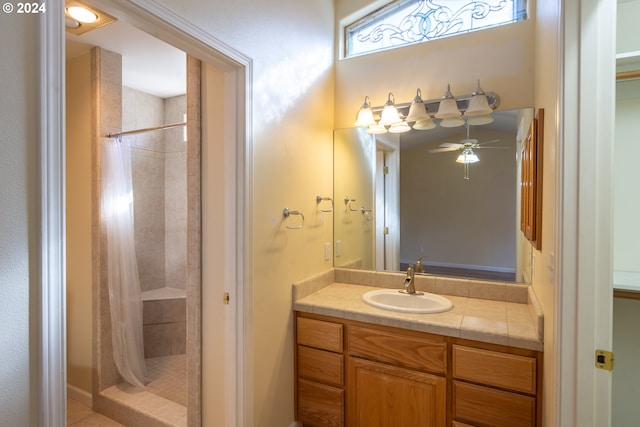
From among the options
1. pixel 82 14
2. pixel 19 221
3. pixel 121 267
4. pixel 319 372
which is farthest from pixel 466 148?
pixel 121 267

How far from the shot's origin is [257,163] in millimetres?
1685

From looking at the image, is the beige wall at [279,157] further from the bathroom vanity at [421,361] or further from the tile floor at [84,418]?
the tile floor at [84,418]

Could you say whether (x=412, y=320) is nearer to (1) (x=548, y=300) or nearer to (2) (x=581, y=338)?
(1) (x=548, y=300)

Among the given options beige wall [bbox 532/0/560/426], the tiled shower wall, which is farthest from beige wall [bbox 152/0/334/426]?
the tiled shower wall

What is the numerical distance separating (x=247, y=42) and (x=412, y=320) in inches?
65.4

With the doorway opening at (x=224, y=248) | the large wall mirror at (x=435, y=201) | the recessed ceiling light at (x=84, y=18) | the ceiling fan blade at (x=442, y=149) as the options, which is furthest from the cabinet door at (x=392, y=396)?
the recessed ceiling light at (x=84, y=18)

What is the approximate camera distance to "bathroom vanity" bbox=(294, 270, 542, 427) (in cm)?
151

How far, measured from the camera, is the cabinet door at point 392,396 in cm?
167

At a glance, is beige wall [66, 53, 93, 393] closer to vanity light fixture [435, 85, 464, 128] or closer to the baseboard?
the baseboard

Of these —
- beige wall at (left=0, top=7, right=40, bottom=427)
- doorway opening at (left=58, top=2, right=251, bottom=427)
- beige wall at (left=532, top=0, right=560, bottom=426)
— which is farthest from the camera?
doorway opening at (left=58, top=2, right=251, bottom=427)

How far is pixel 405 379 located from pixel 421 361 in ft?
0.47

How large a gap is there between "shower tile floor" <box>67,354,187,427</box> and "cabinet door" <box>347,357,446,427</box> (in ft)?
3.38

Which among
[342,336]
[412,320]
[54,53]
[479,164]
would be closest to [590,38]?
[479,164]

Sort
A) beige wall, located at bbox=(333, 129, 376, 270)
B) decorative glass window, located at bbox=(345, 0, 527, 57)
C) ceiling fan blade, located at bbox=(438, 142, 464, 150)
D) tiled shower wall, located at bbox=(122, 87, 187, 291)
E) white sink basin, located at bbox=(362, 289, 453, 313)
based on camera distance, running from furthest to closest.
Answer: tiled shower wall, located at bbox=(122, 87, 187, 291) < beige wall, located at bbox=(333, 129, 376, 270) < ceiling fan blade, located at bbox=(438, 142, 464, 150) < decorative glass window, located at bbox=(345, 0, 527, 57) < white sink basin, located at bbox=(362, 289, 453, 313)
